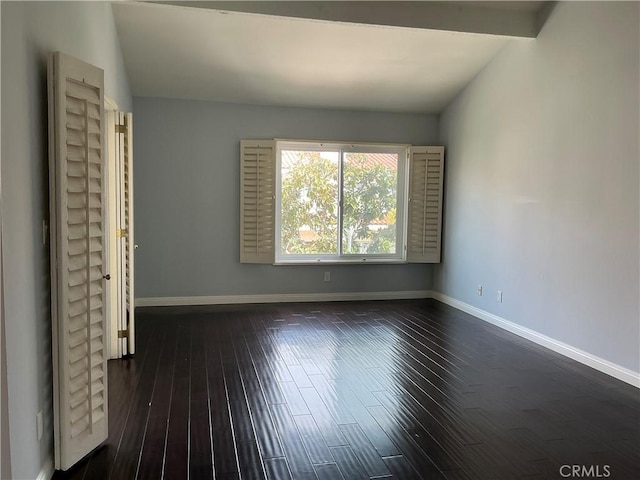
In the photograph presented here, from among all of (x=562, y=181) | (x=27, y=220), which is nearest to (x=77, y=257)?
(x=27, y=220)

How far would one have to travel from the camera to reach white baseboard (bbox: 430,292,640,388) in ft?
11.6

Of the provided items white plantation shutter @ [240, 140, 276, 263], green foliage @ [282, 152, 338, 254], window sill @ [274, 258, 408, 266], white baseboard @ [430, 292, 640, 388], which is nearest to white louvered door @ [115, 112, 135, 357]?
white plantation shutter @ [240, 140, 276, 263]

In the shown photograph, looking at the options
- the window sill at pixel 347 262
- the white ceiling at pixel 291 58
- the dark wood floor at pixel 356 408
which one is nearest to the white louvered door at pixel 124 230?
the dark wood floor at pixel 356 408

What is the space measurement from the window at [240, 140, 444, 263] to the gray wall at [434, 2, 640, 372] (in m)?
0.62

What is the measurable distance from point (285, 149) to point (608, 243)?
3.71 meters

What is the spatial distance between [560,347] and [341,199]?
3081mm

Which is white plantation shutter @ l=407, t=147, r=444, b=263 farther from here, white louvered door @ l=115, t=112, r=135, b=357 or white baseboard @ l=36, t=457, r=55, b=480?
white baseboard @ l=36, t=457, r=55, b=480

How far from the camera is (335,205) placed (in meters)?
6.23

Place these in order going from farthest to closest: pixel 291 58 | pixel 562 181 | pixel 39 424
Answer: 1. pixel 291 58
2. pixel 562 181
3. pixel 39 424

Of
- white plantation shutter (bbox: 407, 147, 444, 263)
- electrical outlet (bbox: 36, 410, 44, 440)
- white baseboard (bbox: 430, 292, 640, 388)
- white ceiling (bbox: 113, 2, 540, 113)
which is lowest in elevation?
white baseboard (bbox: 430, 292, 640, 388)

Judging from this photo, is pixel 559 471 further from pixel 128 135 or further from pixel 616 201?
pixel 128 135

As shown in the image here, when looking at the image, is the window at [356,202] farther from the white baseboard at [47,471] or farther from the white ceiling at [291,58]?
the white baseboard at [47,471]

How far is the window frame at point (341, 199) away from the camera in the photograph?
19.8 feet

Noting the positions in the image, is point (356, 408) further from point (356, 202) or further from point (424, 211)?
point (424, 211)
